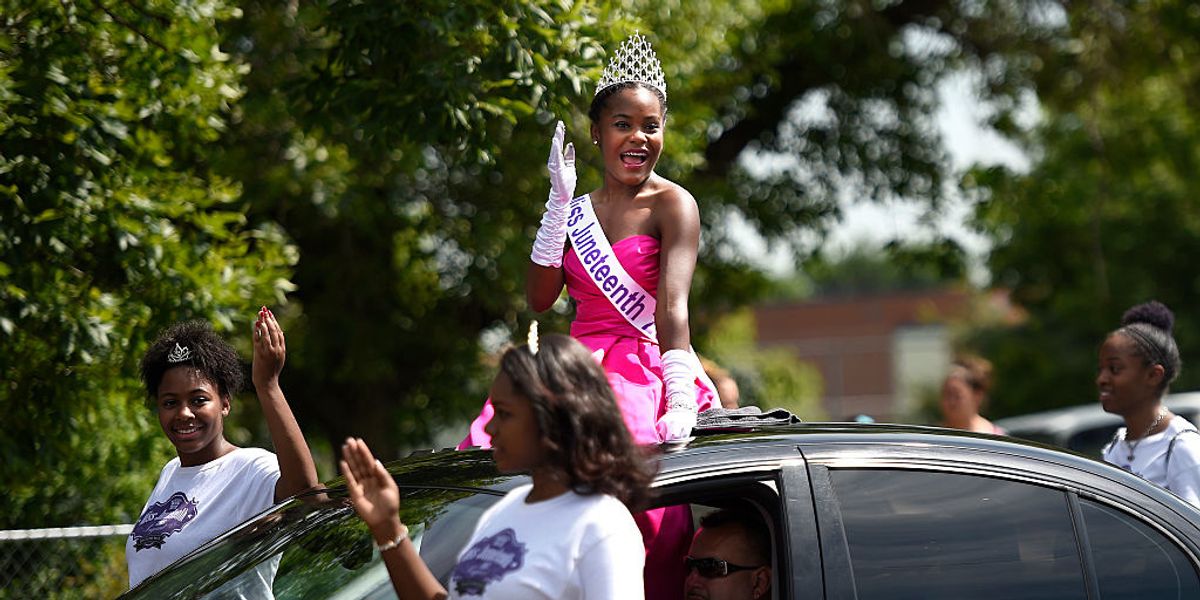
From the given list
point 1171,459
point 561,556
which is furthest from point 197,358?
point 1171,459

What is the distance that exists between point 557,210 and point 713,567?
1.31 m

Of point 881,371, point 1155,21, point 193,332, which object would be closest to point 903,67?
point 1155,21

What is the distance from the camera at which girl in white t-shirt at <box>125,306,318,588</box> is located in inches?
154

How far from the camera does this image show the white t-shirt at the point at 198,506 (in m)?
3.94

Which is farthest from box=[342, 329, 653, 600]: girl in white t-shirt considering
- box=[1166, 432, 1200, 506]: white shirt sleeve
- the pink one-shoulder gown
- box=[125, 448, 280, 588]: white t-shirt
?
box=[1166, 432, 1200, 506]: white shirt sleeve

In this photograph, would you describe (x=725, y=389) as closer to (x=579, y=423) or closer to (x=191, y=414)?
(x=191, y=414)

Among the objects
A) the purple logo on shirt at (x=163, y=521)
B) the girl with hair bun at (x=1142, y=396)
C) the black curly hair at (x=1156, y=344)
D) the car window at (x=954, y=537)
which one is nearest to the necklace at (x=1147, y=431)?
the girl with hair bun at (x=1142, y=396)

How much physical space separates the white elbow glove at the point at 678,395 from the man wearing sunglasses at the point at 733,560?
0.24 meters

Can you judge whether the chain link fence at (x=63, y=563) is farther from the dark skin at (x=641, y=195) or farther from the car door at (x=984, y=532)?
the car door at (x=984, y=532)

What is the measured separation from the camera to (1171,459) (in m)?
4.50

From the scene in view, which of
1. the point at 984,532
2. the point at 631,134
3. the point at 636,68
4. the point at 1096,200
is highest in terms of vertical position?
the point at 1096,200

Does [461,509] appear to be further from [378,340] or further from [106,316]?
[378,340]

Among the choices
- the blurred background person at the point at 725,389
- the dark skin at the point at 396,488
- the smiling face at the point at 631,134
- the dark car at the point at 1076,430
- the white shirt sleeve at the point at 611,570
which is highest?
the dark car at the point at 1076,430

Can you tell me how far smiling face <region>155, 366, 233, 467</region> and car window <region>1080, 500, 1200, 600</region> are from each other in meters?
2.20
